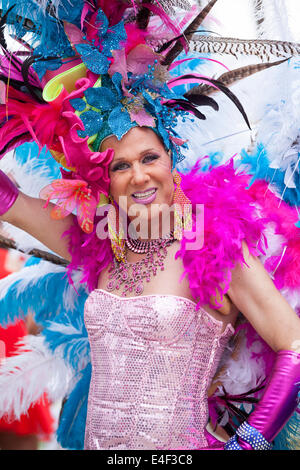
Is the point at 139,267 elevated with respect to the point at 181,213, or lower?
lower

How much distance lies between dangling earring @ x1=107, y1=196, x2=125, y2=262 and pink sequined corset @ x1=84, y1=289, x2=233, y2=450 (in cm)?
24

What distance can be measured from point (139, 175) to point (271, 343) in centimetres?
78

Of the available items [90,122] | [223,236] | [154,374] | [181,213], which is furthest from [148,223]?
[154,374]

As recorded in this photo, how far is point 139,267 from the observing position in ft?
7.18

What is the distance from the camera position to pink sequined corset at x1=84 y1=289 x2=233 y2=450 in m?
2.00

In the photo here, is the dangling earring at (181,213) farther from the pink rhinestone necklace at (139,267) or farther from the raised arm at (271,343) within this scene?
the raised arm at (271,343)

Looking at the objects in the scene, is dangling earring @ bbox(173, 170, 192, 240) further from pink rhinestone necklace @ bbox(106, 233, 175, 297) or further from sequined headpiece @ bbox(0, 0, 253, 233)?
sequined headpiece @ bbox(0, 0, 253, 233)

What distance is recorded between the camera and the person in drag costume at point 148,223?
78.8 inches

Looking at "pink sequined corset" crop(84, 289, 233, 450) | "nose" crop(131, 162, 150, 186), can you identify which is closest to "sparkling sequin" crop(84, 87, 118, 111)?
"nose" crop(131, 162, 150, 186)

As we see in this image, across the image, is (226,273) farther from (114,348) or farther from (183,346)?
(114,348)

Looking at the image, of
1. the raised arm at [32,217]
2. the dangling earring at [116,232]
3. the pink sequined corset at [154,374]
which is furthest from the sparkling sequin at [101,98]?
the pink sequined corset at [154,374]

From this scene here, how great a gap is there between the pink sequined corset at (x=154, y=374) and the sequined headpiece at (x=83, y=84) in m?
0.46

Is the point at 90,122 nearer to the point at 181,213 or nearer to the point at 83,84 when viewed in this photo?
the point at 83,84

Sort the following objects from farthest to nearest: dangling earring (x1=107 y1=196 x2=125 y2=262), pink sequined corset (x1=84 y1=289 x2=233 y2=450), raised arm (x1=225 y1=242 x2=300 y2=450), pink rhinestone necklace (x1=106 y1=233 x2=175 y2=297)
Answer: dangling earring (x1=107 y1=196 x2=125 y2=262), pink rhinestone necklace (x1=106 y1=233 x2=175 y2=297), pink sequined corset (x1=84 y1=289 x2=233 y2=450), raised arm (x1=225 y1=242 x2=300 y2=450)
